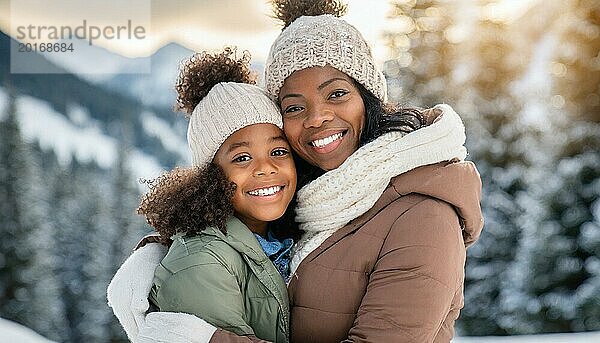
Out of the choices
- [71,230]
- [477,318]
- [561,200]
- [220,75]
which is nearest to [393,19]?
[561,200]

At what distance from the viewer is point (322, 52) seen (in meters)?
2.28

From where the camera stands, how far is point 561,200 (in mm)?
10992

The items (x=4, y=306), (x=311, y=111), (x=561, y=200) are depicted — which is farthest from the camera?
(x=4, y=306)

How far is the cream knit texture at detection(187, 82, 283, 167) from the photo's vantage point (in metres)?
2.32

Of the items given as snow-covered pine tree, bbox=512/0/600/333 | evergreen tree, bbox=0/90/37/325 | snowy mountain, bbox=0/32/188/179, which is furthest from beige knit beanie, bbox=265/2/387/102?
snowy mountain, bbox=0/32/188/179

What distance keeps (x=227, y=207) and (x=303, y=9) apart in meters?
0.70

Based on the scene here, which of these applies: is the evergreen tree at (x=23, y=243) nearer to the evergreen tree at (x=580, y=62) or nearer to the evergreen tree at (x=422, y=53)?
the evergreen tree at (x=422, y=53)

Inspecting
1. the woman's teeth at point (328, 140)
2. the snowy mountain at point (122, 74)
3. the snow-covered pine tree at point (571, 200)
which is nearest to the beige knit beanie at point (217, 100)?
the woman's teeth at point (328, 140)

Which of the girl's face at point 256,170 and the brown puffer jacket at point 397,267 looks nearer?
the brown puffer jacket at point 397,267

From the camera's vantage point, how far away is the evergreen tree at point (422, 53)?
12578mm

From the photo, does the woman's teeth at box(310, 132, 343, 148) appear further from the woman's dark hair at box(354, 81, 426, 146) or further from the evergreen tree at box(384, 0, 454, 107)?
the evergreen tree at box(384, 0, 454, 107)

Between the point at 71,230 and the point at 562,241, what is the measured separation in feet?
31.6

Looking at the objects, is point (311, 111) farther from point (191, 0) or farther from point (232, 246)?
point (191, 0)

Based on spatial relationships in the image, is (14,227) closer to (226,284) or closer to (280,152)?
(280,152)
